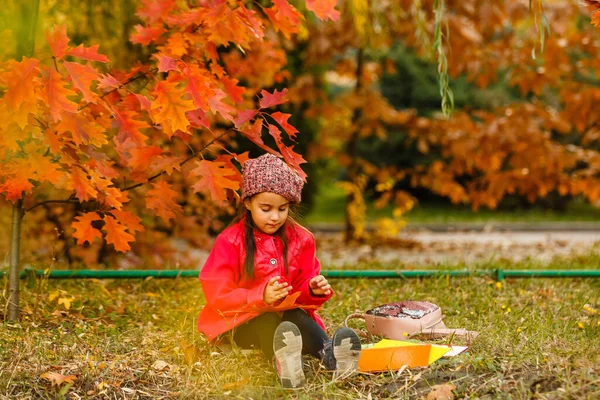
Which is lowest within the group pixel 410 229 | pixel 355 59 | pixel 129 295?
pixel 410 229

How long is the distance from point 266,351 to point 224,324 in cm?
21

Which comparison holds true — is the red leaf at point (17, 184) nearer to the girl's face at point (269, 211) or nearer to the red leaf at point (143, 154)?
the red leaf at point (143, 154)

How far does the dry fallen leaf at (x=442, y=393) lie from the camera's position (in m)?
2.59

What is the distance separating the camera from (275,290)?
2.85 metres

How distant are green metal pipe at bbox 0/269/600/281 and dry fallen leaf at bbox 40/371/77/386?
60.9 inches

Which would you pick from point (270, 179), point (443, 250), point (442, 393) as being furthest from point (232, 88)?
point (443, 250)

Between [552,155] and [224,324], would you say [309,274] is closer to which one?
[224,324]

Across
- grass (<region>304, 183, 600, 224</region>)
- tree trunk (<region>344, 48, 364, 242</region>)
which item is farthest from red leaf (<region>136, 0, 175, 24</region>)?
grass (<region>304, 183, 600, 224</region>)

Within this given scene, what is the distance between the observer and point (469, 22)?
8266mm

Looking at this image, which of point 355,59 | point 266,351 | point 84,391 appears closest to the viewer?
point 84,391

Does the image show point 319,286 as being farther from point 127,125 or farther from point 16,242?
point 16,242

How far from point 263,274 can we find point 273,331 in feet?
0.82

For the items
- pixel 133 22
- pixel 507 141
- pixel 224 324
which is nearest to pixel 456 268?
Result: pixel 224 324

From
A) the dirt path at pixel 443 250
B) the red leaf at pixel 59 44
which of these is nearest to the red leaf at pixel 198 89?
the red leaf at pixel 59 44
